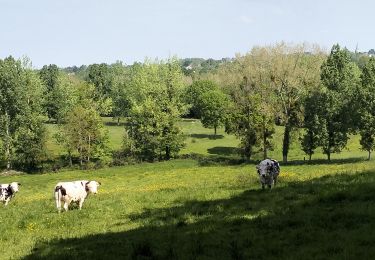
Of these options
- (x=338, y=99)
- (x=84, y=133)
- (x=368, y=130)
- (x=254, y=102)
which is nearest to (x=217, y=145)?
(x=254, y=102)

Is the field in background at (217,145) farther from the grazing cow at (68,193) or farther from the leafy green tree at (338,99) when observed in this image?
the grazing cow at (68,193)

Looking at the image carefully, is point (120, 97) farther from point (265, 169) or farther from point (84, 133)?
point (265, 169)

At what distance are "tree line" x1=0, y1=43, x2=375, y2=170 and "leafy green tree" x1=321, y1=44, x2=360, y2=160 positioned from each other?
0.15m

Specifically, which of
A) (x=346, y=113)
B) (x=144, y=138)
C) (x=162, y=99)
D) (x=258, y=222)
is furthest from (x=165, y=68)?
(x=258, y=222)

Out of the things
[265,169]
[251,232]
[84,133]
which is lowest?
[84,133]

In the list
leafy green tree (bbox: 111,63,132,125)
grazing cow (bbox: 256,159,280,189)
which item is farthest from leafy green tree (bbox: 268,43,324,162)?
leafy green tree (bbox: 111,63,132,125)


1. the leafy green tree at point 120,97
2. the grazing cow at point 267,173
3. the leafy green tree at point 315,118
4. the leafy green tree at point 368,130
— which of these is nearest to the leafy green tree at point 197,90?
the leafy green tree at point 120,97

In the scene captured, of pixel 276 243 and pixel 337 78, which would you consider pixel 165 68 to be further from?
pixel 276 243

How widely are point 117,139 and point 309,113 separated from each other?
205 feet

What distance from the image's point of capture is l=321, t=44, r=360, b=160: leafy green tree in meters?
64.2

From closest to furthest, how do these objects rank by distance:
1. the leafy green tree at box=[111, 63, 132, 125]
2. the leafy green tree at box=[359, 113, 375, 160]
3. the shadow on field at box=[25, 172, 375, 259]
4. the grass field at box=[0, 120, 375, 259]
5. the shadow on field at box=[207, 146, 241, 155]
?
the shadow on field at box=[25, 172, 375, 259], the grass field at box=[0, 120, 375, 259], the leafy green tree at box=[359, 113, 375, 160], the shadow on field at box=[207, 146, 241, 155], the leafy green tree at box=[111, 63, 132, 125]

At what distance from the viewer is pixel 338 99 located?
6397 centimetres

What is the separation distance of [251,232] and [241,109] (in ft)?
214

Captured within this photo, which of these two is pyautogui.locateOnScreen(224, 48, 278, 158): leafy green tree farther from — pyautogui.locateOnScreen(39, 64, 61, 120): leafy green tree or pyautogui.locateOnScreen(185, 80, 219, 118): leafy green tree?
pyautogui.locateOnScreen(185, 80, 219, 118): leafy green tree
